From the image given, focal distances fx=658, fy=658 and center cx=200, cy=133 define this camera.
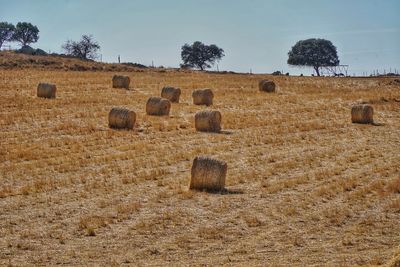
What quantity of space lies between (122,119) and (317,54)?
80987 millimetres

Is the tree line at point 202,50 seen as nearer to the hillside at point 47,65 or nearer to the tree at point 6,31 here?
the tree at point 6,31

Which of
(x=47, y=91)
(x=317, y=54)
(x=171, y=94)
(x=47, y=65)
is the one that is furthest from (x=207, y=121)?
(x=317, y=54)

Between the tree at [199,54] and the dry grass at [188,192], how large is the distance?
7576cm

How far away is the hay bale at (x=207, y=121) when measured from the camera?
A: 26.3 metres

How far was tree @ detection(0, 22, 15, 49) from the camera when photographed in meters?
111

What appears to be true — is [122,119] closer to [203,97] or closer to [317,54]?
[203,97]

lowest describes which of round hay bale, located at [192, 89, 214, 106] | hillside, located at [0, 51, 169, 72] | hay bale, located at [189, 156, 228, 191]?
hay bale, located at [189, 156, 228, 191]

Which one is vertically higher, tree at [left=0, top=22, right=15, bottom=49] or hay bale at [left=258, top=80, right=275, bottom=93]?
tree at [left=0, top=22, right=15, bottom=49]

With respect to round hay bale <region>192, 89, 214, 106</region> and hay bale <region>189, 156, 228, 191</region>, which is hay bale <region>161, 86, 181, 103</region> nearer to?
round hay bale <region>192, 89, 214, 106</region>

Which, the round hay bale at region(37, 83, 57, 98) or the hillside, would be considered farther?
the hillside

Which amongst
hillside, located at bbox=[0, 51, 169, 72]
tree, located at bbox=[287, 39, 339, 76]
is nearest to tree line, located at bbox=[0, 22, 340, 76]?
tree, located at bbox=[287, 39, 339, 76]

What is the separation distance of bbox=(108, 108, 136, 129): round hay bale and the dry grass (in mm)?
500

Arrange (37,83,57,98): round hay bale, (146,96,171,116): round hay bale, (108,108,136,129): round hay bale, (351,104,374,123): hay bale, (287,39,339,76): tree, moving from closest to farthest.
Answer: (108,108,136,129): round hay bale < (351,104,374,123): hay bale < (146,96,171,116): round hay bale < (37,83,57,98): round hay bale < (287,39,339,76): tree

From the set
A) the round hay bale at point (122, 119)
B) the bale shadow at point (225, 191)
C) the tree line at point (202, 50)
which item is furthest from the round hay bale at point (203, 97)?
the tree line at point (202, 50)
